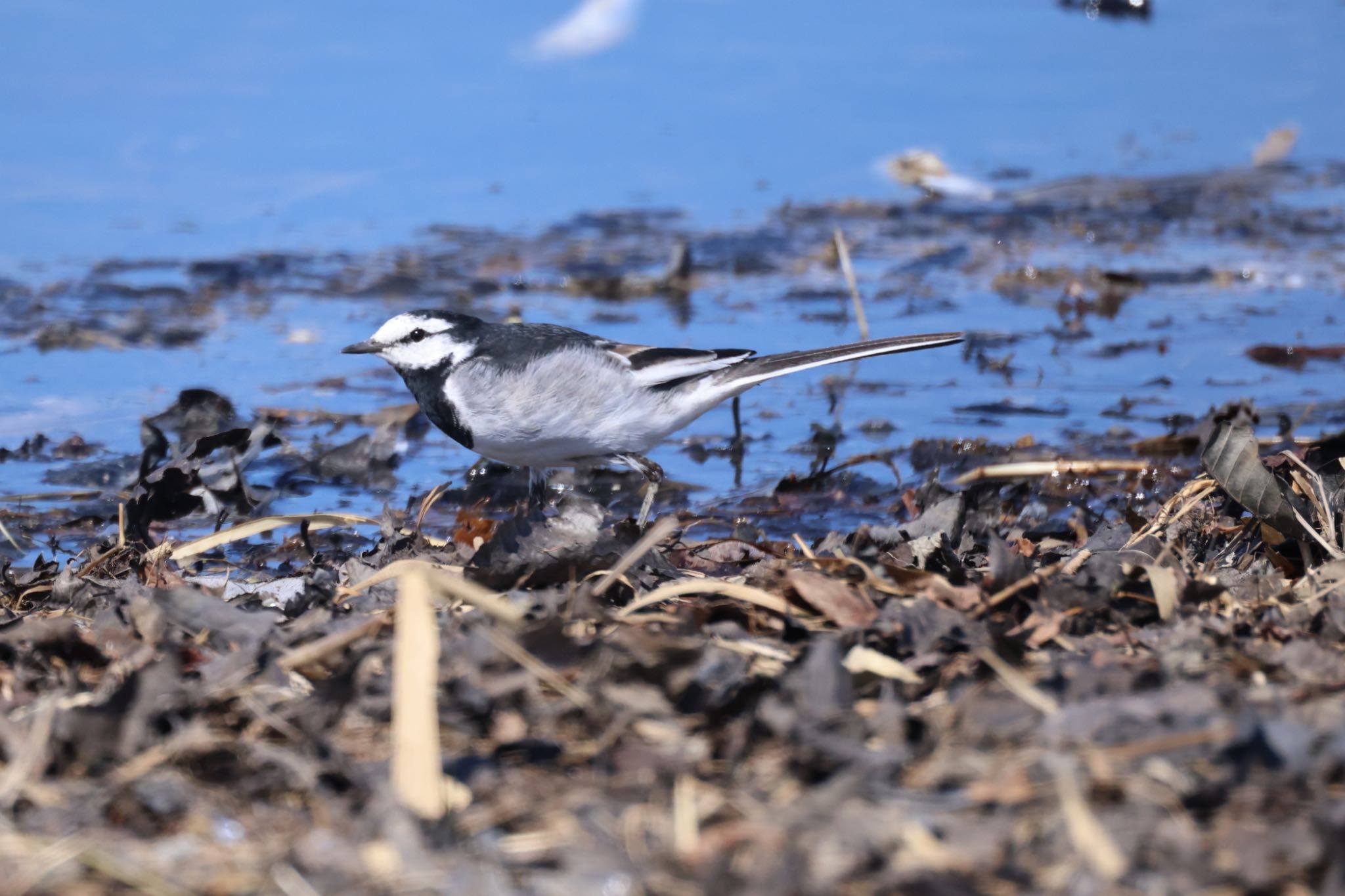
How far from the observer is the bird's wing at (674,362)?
5.78m

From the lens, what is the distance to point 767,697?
2379 millimetres

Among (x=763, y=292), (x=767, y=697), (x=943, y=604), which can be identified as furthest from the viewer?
(x=763, y=292)

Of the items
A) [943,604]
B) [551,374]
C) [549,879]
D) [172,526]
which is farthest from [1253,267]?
[549,879]

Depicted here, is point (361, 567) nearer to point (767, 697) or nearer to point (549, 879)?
point (767, 697)

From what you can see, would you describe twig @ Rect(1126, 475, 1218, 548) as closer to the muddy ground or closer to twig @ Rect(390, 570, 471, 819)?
the muddy ground

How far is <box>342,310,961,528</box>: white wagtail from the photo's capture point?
5.51 metres

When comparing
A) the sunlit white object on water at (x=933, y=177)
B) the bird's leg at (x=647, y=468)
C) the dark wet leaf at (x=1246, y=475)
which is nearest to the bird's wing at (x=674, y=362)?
the bird's leg at (x=647, y=468)

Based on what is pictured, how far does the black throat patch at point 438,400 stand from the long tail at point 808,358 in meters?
0.99

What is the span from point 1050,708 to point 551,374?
11.7ft

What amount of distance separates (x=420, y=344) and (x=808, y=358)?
1.52m

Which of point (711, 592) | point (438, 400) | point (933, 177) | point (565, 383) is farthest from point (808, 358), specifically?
point (933, 177)

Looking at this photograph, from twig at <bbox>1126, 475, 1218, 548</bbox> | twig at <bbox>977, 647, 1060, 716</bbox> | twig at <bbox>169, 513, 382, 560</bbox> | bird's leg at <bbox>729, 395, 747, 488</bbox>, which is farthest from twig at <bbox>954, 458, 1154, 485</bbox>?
twig at <bbox>977, 647, 1060, 716</bbox>

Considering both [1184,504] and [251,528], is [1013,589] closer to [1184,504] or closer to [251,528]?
[1184,504]

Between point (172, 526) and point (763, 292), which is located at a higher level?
point (763, 292)
